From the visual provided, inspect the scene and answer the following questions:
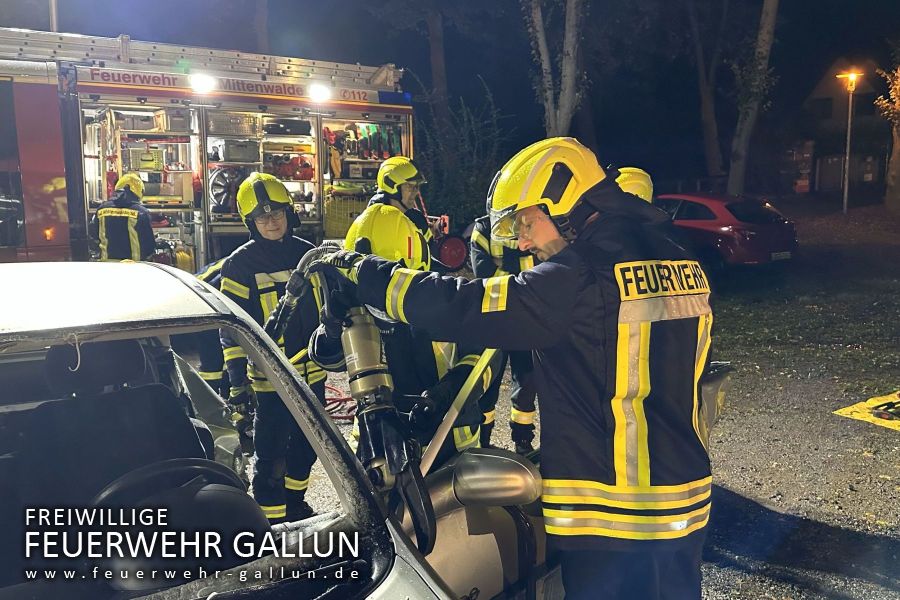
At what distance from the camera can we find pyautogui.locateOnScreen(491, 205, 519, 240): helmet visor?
7.74 ft

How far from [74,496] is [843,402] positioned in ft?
19.4

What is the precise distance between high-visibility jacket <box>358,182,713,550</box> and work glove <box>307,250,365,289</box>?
0.68 ft

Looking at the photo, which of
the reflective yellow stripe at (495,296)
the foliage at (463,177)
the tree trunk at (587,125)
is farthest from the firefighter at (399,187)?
the tree trunk at (587,125)

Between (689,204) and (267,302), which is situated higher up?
(689,204)

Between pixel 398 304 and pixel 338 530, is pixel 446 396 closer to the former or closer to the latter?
pixel 398 304

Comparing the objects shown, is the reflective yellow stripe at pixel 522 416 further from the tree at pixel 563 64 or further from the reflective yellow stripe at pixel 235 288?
the tree at pixel 563 64

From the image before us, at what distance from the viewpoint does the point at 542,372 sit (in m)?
2.30

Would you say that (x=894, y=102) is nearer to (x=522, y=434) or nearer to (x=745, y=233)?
(x=745, y=233)

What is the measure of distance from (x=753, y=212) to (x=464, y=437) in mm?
11073

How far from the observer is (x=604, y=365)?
87.0 inches

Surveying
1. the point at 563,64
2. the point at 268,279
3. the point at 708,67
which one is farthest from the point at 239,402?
the point at 708,67

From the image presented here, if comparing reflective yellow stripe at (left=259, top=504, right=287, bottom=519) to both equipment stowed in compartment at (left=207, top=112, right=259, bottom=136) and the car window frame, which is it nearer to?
equipment stowed in compartment at (left=207, top=112, right=259, bottom=136)

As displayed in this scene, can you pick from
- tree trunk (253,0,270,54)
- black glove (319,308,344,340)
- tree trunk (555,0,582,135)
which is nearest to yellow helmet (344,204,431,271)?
black glove (319,308,344,340)

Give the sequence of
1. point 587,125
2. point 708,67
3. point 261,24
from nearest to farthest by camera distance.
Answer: point 261,24 → point 708,67 → point 587,125
